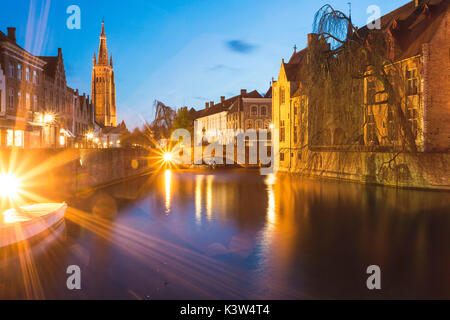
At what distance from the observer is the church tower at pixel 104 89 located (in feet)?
407

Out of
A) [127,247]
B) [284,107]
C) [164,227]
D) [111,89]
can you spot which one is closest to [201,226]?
[164,227]

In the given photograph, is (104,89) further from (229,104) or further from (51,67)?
(51,67)

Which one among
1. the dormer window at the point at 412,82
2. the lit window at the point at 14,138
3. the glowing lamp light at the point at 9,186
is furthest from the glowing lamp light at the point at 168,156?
the glowing lamp light at the point at 9,186

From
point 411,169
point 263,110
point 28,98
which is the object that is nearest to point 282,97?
point 263,110

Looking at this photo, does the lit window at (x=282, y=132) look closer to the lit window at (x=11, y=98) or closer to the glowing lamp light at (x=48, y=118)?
the glowing lamp light at (x=48, y=118)

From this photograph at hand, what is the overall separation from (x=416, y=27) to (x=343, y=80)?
14503 mm

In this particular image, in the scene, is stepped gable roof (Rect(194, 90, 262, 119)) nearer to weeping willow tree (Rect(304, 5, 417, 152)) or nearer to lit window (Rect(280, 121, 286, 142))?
lit window (Rect(280, 121, 286, 142))

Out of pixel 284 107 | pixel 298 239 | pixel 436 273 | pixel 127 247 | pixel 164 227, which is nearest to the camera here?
pixel 436 273

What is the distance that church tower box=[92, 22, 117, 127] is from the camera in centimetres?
12419

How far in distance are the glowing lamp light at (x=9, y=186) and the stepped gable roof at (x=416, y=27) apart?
21803mm

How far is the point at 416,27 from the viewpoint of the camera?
27.6 m

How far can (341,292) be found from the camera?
23.7ft
